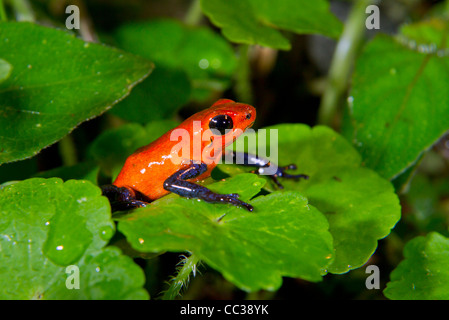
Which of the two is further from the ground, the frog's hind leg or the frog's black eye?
the frog's black eye

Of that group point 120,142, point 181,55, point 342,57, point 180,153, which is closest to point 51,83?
point 120,142

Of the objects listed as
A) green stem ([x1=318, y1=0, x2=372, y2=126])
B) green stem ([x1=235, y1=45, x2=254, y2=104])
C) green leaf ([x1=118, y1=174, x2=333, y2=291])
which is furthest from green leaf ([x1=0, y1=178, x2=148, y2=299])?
green stem ([x1=318, y1=0, x2=372, y2=126])

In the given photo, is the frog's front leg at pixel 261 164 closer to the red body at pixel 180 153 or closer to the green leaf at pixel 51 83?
the red body at pixel 180 153

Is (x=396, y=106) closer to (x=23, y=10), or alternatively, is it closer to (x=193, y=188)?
(x=193, y=188)

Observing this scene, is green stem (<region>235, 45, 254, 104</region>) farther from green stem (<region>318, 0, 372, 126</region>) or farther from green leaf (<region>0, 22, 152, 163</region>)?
green leaf (<region>0, 22, 152, 163</region>)

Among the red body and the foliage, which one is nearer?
the foliage
